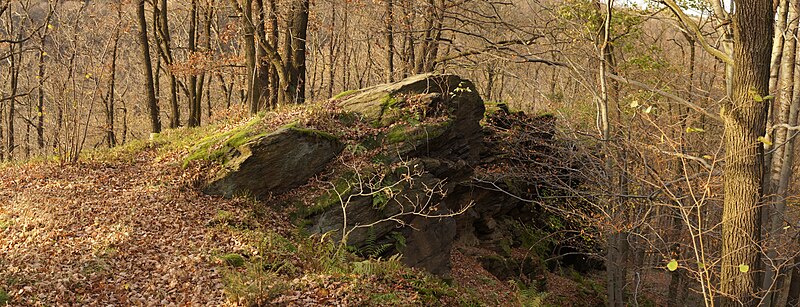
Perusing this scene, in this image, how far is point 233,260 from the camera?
26.4 feet

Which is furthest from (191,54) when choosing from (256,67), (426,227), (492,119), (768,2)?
(768,2)

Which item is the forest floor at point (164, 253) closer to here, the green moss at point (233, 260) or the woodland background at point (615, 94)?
the green moss at point (233, 260)

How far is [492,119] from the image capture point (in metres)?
16.4

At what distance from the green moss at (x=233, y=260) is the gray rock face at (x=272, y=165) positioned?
2370mm

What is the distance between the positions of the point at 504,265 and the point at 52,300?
428 inches

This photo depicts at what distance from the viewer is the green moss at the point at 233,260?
26.2ft

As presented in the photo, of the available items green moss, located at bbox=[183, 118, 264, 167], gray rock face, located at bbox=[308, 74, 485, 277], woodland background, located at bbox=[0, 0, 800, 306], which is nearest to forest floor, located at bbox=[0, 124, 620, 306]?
green moss, located at bbox=[183, 118, 264, 167]

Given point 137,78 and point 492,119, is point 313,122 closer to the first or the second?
point 492,119

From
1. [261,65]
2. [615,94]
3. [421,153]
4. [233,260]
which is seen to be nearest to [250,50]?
[261,65]

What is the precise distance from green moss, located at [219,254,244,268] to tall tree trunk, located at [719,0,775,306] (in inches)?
252

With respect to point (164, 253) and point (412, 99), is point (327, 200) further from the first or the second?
point (412, 99)

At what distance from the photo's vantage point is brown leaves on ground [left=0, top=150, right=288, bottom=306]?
7.00 metres

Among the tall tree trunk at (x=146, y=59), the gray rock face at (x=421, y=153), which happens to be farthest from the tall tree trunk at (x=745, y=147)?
the tall tree trunk at (x=146, y=59)

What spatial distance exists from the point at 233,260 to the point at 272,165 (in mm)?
2868
